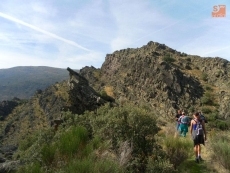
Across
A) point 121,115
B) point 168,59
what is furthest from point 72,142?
point 168,59

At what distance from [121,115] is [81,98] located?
21.5 metres

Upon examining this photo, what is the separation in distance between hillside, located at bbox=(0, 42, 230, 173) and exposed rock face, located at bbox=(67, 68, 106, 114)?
0.10m

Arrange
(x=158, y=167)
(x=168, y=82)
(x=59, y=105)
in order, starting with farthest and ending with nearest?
(x=168, y=82), (x=59, y=105), (x=158, y=167)

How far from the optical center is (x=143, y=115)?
886 centimetres

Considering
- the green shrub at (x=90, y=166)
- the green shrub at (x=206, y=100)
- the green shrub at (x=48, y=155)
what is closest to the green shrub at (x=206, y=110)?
the green shrub at (x=206, y=100)

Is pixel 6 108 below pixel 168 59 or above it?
below

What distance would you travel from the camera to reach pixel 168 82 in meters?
48.2

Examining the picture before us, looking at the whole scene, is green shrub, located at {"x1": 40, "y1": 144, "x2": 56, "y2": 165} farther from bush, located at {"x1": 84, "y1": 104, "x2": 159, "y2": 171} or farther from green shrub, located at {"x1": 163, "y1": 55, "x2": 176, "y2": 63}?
green shrub, located at {"x1": 163, "y1": 55, "x2": 176, "y2": 63}

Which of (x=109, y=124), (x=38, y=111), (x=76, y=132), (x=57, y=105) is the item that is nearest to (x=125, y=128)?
(x=109, y=124)

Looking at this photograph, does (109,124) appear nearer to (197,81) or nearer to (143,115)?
(143,115)

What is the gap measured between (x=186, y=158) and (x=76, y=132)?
15.5ft

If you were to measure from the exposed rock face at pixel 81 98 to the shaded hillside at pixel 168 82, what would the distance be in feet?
57.9

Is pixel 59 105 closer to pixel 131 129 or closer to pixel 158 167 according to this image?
pixel 131 129

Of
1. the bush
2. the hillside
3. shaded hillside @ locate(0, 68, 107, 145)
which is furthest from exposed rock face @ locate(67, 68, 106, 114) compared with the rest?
the bush
